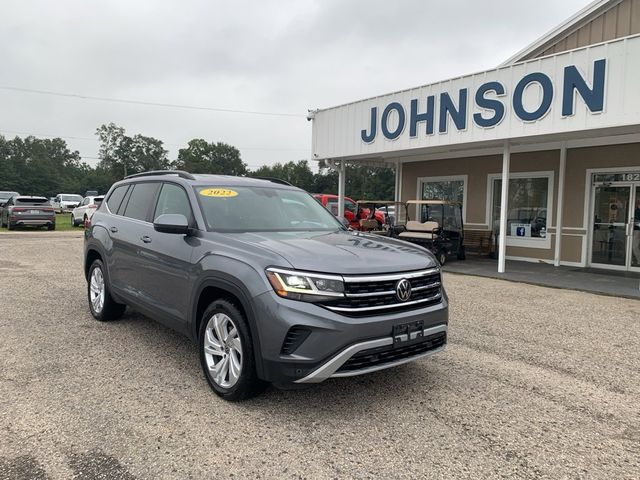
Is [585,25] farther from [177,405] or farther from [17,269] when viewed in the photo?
[17,269]

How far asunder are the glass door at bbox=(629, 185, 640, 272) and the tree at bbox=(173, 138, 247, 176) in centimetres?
9625

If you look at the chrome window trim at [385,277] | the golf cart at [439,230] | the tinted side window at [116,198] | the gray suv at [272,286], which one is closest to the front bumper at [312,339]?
the gray suv at [272,286]

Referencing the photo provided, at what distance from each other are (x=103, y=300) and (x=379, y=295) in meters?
3.92

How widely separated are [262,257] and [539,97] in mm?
8207

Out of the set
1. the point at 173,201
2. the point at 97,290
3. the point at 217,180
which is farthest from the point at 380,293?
the point at 97,290

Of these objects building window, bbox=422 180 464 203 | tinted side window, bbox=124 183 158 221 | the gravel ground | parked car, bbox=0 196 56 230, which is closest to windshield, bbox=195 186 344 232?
tinted side window, bbox=124 183 158 221

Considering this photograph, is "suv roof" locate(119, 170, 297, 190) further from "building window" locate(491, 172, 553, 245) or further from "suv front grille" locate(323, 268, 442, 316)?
"building window" locate(491, 172, 553, 245)

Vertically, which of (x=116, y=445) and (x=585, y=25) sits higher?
(x=585, y=25)

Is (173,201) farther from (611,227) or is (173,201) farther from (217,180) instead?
(611,227)

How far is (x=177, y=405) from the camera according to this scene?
362 cm

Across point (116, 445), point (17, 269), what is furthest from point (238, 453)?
point (17, 269)

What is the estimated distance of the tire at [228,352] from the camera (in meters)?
3.44

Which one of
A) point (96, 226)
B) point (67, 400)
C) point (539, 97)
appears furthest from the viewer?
point (539, 97)

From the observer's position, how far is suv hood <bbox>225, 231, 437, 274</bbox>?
3346 millimetres
